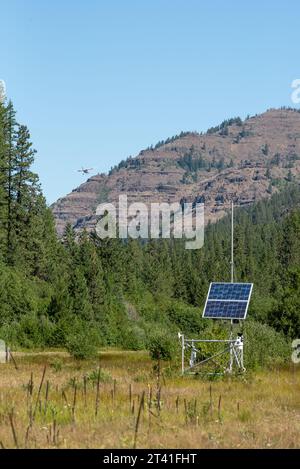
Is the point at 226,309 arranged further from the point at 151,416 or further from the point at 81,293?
the point at 81,293

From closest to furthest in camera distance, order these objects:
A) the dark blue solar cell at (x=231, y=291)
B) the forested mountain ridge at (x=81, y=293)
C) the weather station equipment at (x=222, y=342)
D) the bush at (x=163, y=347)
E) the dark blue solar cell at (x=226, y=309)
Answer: the weather station equipment at (x=222, y=342) → the dark blue solar cell at (x=226, y=309) → the dark blue solar cell at (x=231, y=291) → the bush at (x=163, y=347) → the forested mountain ridge at (x=81, y=293)

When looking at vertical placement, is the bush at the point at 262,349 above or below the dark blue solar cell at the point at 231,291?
below

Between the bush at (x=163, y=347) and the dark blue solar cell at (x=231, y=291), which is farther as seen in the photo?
the bush at (x=163, y=347)

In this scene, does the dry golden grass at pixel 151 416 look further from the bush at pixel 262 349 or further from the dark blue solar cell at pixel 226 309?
the bush at pixel 262 349

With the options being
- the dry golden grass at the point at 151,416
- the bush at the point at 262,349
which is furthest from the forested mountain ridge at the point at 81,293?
the dry golden grass at the point at 151,416

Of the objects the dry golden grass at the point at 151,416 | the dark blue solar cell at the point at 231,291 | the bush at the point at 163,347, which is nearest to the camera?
the dry golden grass at the point at 151,416

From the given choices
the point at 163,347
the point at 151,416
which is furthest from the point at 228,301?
the point at 151,416

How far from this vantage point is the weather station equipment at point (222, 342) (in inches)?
1206

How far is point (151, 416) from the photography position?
58.0 ft

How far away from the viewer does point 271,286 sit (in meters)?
141

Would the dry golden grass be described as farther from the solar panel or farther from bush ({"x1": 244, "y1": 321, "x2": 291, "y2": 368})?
bush ({"x1": 244, "y1": 321, "x2": 291, "y2": 368})

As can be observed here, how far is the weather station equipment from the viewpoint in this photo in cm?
3064

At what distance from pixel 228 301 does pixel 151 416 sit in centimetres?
1501
